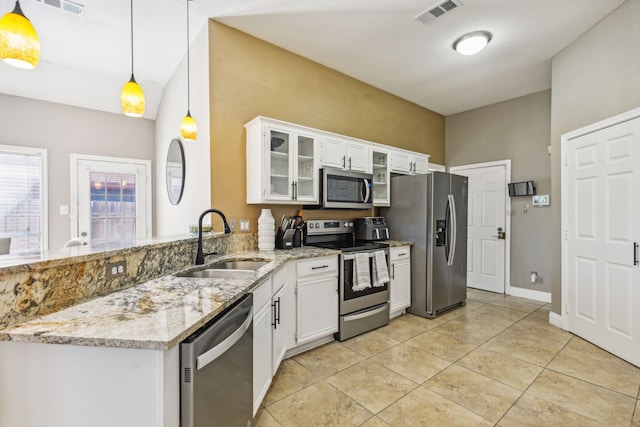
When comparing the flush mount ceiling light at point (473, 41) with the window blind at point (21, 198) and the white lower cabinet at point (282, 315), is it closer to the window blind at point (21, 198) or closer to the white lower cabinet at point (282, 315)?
the white lower cabinet at point (282, 315)

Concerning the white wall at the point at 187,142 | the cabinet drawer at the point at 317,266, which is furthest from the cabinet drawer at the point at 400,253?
the white wall at the point at 187,142

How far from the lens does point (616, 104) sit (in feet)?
8.75

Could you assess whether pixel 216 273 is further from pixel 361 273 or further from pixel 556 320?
pixel 556 320

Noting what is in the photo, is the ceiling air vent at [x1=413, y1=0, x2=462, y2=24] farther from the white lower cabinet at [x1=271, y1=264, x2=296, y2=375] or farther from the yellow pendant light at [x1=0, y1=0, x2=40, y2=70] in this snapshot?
the yellow pendant light at [x1=0, y1=0, x2=40, y2=70]

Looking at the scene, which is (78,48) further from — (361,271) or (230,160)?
(361,271)

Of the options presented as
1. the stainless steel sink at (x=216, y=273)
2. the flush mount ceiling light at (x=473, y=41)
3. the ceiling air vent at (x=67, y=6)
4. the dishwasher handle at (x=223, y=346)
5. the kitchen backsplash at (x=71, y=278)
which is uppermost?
the ceiling air vent at (x=67, y=6)

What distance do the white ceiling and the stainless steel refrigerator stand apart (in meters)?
1.42

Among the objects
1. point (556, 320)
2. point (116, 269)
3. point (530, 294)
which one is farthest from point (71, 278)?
point (530, 294)

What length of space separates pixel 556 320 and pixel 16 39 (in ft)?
16.2

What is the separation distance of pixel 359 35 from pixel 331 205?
181 centimetres

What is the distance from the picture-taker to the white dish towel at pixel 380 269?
3.12 metres

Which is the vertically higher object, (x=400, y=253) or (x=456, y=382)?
(x=400, y=253)

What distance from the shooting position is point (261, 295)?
182 cm

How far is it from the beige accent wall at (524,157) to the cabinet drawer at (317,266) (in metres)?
3.36
